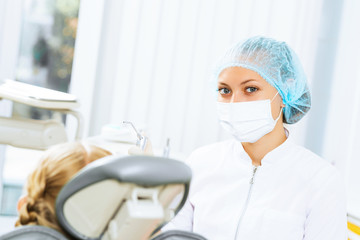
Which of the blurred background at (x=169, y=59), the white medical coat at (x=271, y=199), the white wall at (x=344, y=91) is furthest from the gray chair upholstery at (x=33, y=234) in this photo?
the white wall at (x=344, y=91)

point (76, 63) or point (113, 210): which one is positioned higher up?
point (76, 63)

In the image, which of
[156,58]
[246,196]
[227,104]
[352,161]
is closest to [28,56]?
[156,58]

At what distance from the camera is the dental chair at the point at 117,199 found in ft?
1.07

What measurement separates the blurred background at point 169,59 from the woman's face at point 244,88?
81cm

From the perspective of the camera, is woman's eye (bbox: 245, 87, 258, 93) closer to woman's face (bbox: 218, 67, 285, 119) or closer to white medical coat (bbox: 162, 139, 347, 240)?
woman's face (bbox: 218, 67, 285, 119)

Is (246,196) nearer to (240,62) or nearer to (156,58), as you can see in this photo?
(240,62)

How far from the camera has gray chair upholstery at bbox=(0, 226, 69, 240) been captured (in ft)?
1.21

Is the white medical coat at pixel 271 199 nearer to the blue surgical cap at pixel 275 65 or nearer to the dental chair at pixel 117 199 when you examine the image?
the blue surgical cap at pixel 275 65

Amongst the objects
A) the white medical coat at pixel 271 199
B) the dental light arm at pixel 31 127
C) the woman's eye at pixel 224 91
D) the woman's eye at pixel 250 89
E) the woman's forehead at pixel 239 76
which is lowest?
the white medical coat at pixel 271 199

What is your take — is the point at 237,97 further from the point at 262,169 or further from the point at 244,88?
the point at 262,169

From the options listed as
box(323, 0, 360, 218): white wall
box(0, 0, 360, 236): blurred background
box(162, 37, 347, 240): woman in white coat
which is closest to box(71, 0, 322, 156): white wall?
box(0, 0, 360, 236): blurred background

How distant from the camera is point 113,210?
0.36m

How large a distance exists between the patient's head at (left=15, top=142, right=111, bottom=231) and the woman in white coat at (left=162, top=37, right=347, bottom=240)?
2.38ft

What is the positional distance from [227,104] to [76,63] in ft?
3.69
